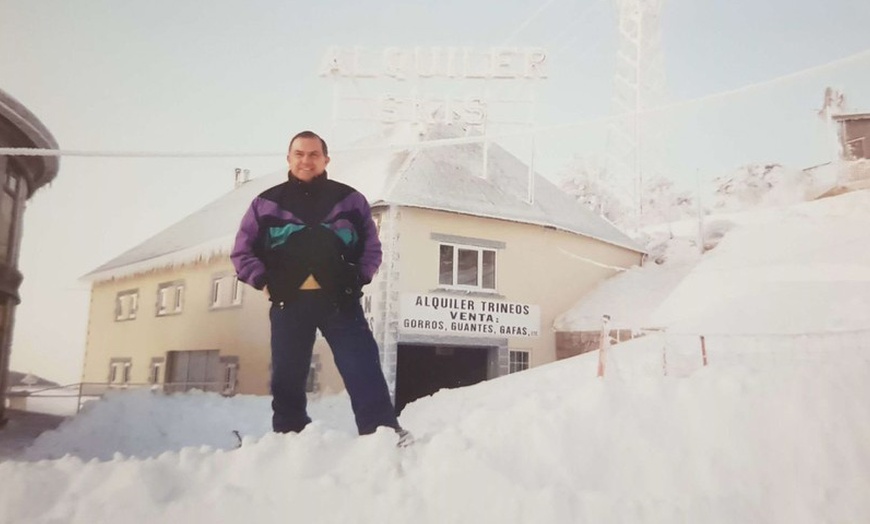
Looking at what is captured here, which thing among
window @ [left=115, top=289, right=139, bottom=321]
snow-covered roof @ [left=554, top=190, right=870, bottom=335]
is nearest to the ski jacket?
window @ [left=115, top=289, right=139, bottom=321]

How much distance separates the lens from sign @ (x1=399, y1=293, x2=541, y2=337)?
376 centimetres

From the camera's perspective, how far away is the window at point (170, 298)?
3.92 m

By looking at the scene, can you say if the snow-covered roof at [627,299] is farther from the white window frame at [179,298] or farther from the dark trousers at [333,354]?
the white window frame at [179,298]

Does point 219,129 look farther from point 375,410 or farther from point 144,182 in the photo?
point 375,410

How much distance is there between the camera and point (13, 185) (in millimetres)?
3326

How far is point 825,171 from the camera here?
345cm

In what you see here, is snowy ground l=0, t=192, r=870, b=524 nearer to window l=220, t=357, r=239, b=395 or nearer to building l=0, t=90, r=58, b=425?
window l=220, t=357, r=239, b=395

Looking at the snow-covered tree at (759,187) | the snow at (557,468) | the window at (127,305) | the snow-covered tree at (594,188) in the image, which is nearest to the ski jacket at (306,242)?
the snow at (557,468)

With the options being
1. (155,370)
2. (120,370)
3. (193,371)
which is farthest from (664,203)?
(120,370)

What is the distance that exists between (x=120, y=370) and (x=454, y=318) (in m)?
1.92

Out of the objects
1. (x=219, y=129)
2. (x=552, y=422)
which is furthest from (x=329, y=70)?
(x=552, y=422)

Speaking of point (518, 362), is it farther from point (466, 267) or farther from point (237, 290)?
point (237, 290)

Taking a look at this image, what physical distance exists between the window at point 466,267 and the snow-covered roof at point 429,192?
27 cm

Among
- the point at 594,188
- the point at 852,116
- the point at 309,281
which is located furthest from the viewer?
the point at 594,188
